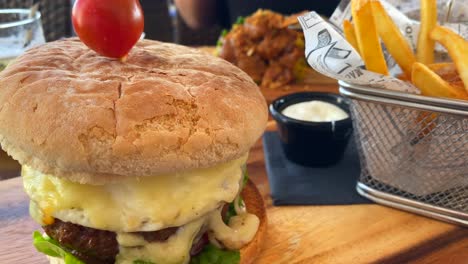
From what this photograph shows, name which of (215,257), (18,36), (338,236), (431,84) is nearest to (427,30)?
(431,84)

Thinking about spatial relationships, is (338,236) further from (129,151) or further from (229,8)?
(229,8)

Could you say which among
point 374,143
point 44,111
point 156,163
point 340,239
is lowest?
point 340,239

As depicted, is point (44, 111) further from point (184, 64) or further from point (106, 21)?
point (184, 64)

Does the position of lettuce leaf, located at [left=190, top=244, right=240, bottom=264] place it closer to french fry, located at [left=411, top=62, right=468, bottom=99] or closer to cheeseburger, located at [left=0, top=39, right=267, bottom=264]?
cheeseburger, located at [left=0, top=39, right=267, bottom=264]

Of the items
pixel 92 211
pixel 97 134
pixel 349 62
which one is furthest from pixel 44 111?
pixel 349 62

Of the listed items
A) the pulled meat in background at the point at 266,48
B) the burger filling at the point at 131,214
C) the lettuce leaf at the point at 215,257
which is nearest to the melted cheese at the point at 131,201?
the burger filling at the point at 131,214

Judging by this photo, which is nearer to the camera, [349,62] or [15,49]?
[349,62]

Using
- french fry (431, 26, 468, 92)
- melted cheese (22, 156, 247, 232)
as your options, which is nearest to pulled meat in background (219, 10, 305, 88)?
french fry (431, 26, 468, 92)
